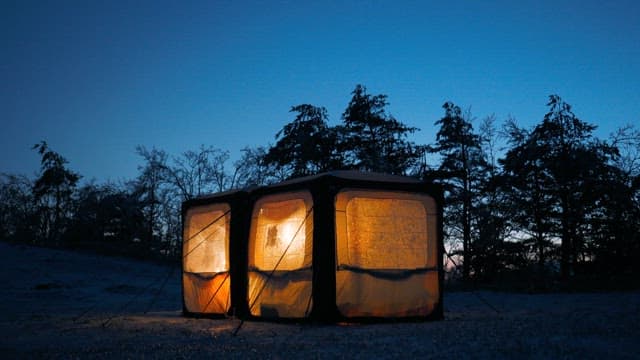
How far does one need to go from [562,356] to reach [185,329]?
5013mm

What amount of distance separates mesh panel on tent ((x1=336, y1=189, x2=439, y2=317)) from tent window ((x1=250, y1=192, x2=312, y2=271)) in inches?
21.9

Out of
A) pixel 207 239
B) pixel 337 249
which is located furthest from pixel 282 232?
pixel 207 239

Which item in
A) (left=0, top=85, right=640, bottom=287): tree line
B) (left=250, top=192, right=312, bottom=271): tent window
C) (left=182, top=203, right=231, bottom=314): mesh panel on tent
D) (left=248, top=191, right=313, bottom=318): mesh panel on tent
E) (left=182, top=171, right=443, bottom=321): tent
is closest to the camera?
(left=182, top=171, right=443, bottom=321): tent

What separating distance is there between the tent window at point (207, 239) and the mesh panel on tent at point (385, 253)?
8.29 feet

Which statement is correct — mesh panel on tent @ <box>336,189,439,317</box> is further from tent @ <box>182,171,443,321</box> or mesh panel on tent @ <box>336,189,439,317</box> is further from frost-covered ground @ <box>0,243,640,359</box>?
frost-covered ground @ <box>0,243,640,359</box>

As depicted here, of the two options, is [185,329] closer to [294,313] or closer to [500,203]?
[294,313]

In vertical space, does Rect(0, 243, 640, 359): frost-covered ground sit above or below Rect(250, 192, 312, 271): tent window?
below

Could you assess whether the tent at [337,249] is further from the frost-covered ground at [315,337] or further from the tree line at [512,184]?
the tree line at [512,184]

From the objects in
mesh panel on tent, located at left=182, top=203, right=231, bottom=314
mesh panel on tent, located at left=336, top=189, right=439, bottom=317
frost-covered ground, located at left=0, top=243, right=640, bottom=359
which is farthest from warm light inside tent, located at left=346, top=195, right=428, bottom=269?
mesh panel on tent, located at left=182, top=203, right=231, bottom=314

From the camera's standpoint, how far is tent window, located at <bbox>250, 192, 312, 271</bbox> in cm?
819

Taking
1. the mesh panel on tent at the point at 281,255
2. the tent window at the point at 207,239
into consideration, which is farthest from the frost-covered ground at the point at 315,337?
the tent window at the point at 207,239

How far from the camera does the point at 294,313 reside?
8.13 meters

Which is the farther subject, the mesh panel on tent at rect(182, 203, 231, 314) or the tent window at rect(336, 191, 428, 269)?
the mesh panel on tent at rect(182, 203, 231, 314)

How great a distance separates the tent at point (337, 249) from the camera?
7.91m
